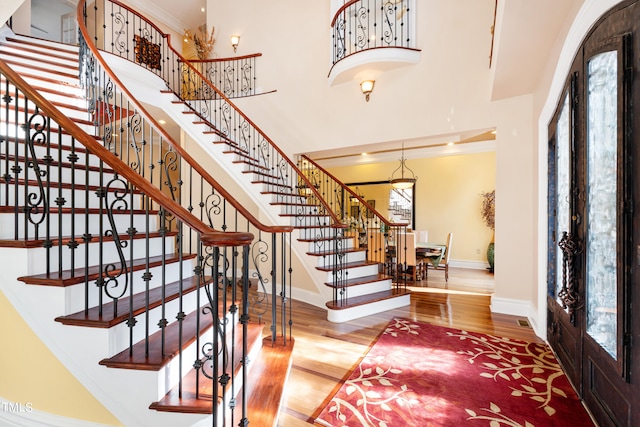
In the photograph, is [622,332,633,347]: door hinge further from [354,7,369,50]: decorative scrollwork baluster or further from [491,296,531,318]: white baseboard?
[354,7,369,50]: decorative scrollwork baluster

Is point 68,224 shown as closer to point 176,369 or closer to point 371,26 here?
point 176,369

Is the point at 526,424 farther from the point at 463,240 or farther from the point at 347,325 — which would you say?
the point at 463,240

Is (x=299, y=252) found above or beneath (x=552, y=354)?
above

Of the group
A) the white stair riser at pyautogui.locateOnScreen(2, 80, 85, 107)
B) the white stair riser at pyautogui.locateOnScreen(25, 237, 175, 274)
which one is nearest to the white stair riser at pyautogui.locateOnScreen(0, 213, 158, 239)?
the white stair riser at pyautogui.locateOnScreen(25, 237, 175, 274)

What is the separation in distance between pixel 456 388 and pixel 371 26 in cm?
601

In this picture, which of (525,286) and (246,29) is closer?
(525,286)

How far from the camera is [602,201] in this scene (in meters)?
1.79

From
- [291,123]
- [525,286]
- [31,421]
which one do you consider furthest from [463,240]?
[31,421]

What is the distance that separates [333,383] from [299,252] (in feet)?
7.46

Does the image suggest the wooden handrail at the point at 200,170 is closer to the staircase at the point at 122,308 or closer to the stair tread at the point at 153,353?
the staircase at the point at 122,308

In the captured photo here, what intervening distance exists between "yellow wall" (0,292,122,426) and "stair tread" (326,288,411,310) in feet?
8.17

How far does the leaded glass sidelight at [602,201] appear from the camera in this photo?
164 centimetres

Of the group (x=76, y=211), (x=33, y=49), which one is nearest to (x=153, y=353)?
(x=76, y=211)

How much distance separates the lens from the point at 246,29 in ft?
21.6
